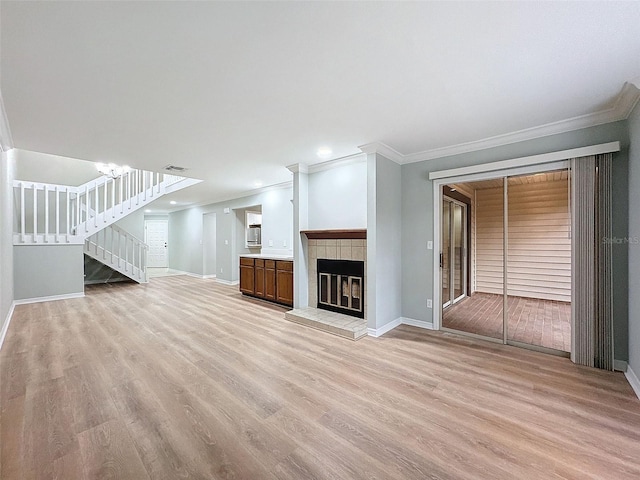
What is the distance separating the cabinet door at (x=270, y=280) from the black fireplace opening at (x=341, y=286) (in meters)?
1.22

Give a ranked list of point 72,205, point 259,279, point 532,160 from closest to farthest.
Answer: point 532,160
point 259,279
point 72,205

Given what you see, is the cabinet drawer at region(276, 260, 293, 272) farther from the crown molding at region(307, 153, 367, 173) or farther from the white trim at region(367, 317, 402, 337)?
the white trim at region(367, 317, 402, 337)

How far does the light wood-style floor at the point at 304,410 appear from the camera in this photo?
1.50 metres

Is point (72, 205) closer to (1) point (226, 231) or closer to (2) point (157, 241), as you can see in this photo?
(1) point (226, 231)

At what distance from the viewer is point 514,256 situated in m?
Answer: 5.25

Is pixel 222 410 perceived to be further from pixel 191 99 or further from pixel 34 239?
pixel 34 239

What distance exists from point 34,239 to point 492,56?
26.0 ft

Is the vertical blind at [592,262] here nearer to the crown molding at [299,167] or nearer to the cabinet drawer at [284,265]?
the crown molding at [299,167]

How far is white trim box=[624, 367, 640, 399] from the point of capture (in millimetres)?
2186

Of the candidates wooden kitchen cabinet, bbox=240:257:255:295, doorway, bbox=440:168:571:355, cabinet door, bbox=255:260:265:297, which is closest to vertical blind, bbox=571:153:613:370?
doorway, bbox=440:168:571:355

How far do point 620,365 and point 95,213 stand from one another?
30.9ft

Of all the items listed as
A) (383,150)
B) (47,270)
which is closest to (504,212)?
(383,150)

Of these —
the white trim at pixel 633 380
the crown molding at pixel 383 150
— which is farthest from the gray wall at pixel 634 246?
the crown molding at pixel 383 150

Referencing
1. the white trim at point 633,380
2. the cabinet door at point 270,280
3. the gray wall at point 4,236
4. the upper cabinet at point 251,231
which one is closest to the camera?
the white trim at point 633,380
